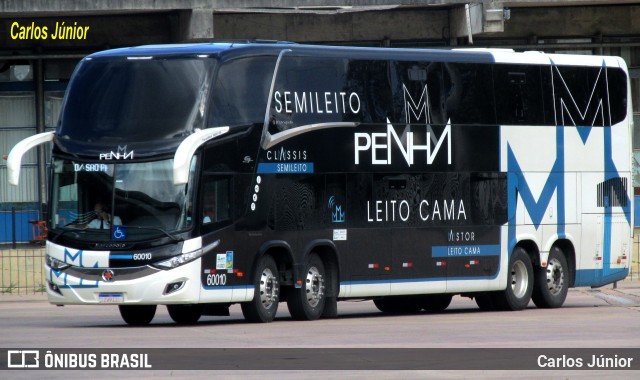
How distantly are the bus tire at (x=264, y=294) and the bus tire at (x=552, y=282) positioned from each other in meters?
5.97

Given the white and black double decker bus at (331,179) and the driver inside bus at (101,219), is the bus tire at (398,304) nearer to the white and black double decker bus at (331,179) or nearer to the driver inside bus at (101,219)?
the white and black double decker bus at (331,179)

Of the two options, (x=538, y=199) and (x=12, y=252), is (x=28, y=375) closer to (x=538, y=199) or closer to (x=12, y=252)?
(x=538, y=199)

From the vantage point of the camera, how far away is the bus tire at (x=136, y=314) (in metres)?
21.4

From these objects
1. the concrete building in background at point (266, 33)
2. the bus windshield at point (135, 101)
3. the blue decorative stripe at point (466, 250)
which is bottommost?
the blue decorative stripe at point (466, 250)

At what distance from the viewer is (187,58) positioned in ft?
67.8

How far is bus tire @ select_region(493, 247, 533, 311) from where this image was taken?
82.4 feet

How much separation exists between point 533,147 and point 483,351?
9.85 m

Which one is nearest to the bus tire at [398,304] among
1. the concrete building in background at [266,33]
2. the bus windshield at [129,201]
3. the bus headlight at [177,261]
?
the bus headlight at [177,261]

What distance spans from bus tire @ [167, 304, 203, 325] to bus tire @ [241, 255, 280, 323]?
86 centimetres

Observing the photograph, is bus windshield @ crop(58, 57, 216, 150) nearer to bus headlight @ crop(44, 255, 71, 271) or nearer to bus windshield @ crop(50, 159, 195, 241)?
bus windshield @ crop(50, 159, 195, 241)

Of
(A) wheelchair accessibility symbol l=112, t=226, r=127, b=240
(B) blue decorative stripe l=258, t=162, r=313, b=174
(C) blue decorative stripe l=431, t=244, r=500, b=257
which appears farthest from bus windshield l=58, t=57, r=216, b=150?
(C) blue decorative stripe l=431, t=244, r=500, b=257

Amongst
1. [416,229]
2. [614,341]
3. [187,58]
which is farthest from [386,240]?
[614,341]

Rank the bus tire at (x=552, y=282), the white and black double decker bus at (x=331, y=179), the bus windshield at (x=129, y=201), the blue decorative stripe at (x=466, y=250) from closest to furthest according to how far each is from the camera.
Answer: the bus windshield at (x=129, y=201), the white and black double decker bus at (x=331, y=179), the blue decorative stripe at (x=466, y=250), the bus tire at (x=552, y=282)

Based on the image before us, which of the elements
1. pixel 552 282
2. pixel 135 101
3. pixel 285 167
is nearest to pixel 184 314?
pixel 285 167
